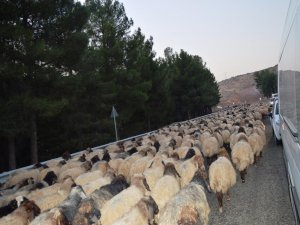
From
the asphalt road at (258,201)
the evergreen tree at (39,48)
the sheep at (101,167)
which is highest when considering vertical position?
the evergreen tree at (39,48)

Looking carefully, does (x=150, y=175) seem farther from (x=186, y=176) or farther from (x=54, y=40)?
(x=54, y=40)

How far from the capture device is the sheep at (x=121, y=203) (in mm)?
7059

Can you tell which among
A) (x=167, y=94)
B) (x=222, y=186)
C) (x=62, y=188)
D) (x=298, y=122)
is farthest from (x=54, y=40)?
(x=167, y=94)

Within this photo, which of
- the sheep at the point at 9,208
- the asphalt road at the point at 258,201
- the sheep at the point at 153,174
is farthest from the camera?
the sheep at the point at 153,174

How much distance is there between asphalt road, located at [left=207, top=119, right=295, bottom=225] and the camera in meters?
7.65

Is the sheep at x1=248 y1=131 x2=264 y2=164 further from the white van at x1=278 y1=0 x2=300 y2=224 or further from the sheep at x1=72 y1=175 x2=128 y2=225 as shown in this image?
the white van at x1=278 y1=0 x2=300 y2=224

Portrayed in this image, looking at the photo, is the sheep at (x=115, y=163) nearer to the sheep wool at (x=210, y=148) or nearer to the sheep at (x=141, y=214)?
the sheep wool at (x=210, y=148)

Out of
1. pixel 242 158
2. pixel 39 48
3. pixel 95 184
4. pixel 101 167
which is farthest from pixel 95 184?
pixel 39 48

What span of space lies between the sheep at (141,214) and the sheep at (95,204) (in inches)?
36.2

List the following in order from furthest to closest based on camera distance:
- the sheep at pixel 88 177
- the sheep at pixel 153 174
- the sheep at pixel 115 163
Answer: the sheep at pixel 115 163 < the sheep at pixel 88 177 < the sheep at pixel 153 174

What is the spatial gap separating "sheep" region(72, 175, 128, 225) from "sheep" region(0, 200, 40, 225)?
1229 millimetres

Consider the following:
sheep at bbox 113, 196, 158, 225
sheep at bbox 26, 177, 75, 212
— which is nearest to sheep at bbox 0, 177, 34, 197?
sheep at bbox 26, 177, 75, 212

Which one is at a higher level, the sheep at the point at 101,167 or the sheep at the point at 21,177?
the sheep at the point at 101,167

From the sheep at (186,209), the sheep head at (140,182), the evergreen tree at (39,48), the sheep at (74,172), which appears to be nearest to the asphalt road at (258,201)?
the sheep at (186,209)
